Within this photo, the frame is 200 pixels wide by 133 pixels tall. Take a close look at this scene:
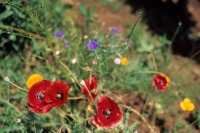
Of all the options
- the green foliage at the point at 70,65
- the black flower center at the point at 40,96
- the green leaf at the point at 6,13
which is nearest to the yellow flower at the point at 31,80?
the green foliage at the point at 70,65

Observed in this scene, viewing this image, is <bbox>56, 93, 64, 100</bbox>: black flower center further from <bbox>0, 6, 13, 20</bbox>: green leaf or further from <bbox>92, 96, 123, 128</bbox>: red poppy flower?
<bbox>0, 6, 13, 20</bbox>: green leaf

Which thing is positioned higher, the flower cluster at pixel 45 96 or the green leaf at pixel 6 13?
the green leaf at pixel 6 13

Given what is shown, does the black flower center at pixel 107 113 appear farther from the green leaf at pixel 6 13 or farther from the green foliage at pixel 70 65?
the green leaf at pixel 6 13

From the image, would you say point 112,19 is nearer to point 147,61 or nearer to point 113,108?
point 147,61

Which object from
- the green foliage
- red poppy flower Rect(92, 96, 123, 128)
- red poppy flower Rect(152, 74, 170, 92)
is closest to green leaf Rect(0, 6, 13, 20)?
the green foliage

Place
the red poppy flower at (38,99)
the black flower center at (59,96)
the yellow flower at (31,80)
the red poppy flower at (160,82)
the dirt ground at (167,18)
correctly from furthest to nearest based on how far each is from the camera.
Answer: the dirt ground at (167,18) < the red poppy flower at (160,82) < the yellow flower at (31,80) < the black flower center at (59,96) < the red poppy flower at (38,99)

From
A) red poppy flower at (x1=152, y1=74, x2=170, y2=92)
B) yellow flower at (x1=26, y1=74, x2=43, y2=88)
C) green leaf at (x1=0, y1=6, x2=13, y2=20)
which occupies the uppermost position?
green leaf at (x1=0, y1=6, x2=13, y2=20)

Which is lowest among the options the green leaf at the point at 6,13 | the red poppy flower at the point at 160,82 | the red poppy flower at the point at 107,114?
the red poppy flower at the point at 107,114

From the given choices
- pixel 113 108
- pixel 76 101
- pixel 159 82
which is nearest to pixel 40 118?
pixel 76 101
